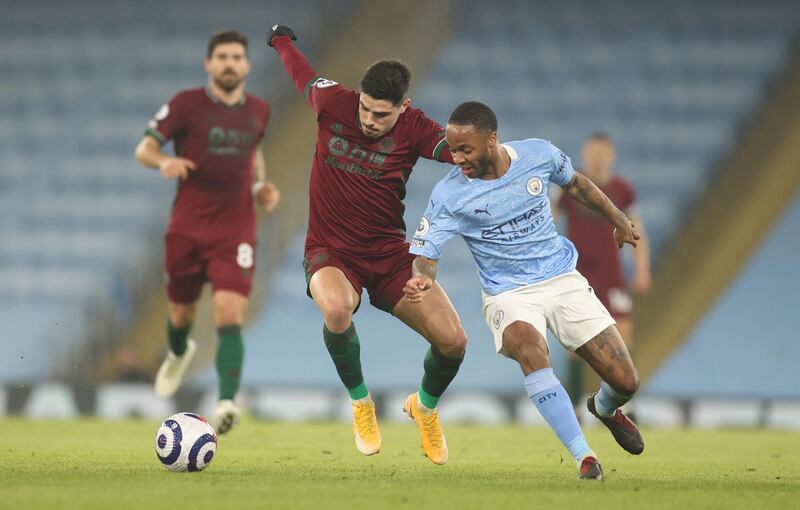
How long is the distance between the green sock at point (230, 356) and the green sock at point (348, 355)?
75.5 inches

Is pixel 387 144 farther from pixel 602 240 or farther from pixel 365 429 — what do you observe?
pixel 602 240

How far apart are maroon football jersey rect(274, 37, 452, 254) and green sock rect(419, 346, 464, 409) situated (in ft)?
2.11

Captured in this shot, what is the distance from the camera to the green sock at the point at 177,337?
9.88 meters

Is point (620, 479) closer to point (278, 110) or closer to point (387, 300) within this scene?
point (387, 300)

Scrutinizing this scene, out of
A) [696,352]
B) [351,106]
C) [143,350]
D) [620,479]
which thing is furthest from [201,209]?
[696,352]

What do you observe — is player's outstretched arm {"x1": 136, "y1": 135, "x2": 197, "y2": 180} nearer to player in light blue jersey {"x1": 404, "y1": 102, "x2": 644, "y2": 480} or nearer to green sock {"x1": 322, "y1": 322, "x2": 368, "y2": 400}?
green sock {"x1": 322, "y1": 322, "x2": 368, "y2": 400}

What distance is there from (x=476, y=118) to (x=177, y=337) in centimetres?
401

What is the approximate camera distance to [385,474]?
6.83 metres

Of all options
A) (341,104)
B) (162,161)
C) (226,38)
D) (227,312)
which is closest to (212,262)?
(227,312)

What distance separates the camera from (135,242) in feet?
52.9

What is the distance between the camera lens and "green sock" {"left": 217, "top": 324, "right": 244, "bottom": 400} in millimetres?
9156

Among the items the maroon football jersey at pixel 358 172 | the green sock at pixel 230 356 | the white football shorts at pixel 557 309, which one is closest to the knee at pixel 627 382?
the white football shorts at pixel 557 309

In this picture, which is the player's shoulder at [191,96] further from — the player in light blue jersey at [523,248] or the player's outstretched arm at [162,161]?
the player in light blue jersey at [523,248]

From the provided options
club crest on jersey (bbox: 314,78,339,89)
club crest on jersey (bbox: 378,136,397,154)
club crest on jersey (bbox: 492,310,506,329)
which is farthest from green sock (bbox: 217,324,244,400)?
club crest on jersey (bbox: 492,310,506,329)
